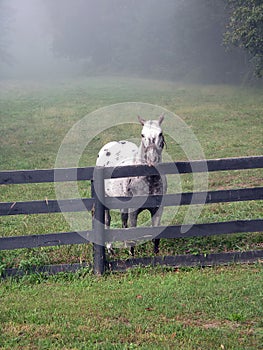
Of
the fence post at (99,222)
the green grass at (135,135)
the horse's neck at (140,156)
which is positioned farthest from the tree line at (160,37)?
the fence post at (99,222)

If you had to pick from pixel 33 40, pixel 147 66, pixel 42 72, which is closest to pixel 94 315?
pixel 147 66

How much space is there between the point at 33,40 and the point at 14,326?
13985 centimetres

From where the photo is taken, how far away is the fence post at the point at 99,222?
24.5ft

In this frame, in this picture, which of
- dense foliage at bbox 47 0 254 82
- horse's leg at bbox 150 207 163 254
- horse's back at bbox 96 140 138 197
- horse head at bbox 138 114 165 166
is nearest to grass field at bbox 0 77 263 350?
horse's leg at bbox 150 207 163 254

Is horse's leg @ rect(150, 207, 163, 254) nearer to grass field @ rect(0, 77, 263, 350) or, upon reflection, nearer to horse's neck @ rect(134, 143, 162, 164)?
grass field @ rect(0, 77, 263, 350)

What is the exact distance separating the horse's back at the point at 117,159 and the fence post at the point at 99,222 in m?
1.08

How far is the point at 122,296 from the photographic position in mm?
6723

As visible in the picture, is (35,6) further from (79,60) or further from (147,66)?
(147,66)

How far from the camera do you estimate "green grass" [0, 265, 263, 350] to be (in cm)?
559

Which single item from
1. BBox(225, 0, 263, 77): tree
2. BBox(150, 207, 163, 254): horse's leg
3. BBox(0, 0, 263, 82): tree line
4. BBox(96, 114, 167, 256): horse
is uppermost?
BBox(0, 0, 263, 82): tree line

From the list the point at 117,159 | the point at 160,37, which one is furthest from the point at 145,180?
the point at 160,37

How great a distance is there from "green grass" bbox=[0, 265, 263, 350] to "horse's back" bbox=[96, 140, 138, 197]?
169 centimetres

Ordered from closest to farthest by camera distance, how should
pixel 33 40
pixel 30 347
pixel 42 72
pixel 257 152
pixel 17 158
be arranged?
pixel 30 347 < pixel 257 152 < pixel 17 158 < pixel 42 72 < pixel 33 40

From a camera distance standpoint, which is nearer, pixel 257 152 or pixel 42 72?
pixel 257 152
